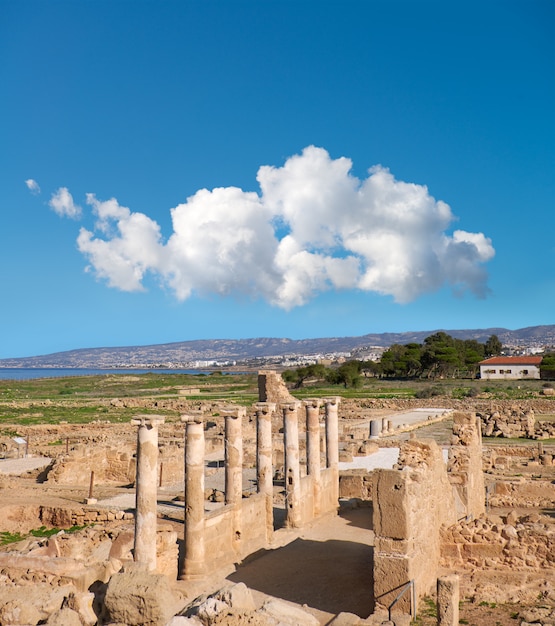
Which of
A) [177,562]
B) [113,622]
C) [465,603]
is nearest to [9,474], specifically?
[177,562]

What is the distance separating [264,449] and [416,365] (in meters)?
81.4

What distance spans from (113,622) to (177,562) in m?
3.66

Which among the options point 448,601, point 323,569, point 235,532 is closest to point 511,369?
point 235,532

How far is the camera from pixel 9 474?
21938mm

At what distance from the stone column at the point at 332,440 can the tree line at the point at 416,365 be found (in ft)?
198

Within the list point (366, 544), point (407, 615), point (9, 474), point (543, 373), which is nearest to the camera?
point (407, 615)

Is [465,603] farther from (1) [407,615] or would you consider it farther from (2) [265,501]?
(2) [265,501]

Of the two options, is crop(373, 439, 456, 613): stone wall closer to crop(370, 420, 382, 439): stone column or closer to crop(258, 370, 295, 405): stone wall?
crop(258, 370, 295, 405): stone wall

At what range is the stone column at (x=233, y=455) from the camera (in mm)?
12852

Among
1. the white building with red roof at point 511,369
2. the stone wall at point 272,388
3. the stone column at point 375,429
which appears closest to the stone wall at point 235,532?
the stone wall at point 272,388

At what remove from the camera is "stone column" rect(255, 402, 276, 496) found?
13.9 meters

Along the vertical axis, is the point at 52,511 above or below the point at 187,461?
below

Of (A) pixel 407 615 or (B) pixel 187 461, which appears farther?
(B) pixel 187 461

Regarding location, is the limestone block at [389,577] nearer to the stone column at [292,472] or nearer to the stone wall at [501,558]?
the stone wall at [501,558]
